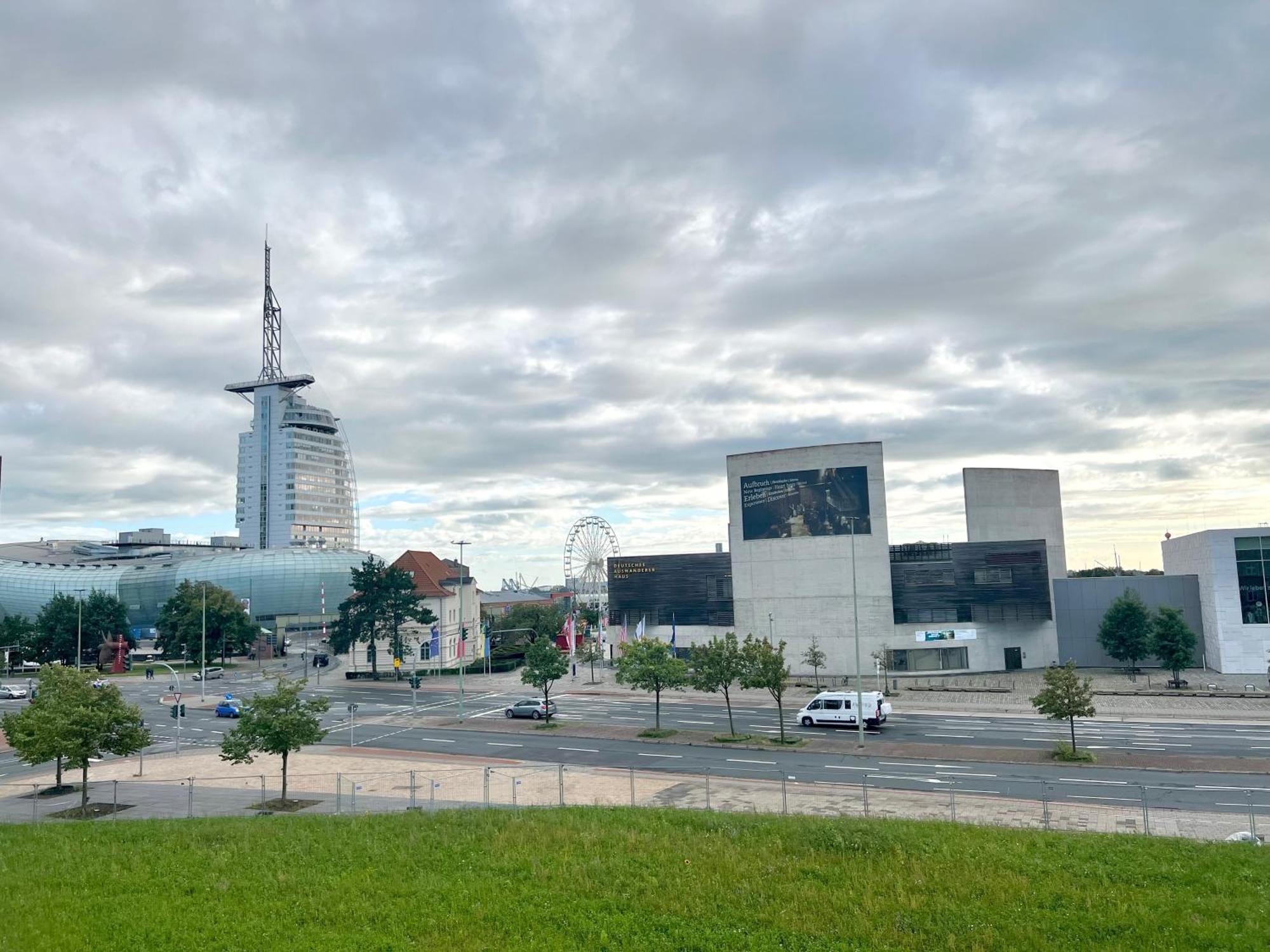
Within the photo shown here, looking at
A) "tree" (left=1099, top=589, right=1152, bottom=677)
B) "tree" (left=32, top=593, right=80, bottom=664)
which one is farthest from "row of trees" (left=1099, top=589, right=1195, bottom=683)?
"tree" (left=32, top=593, right=80, bottom=664)

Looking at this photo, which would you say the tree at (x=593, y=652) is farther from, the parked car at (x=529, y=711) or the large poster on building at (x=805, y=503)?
Answer: the parked car at (x=529, y=711)

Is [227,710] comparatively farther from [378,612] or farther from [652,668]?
[652,668]

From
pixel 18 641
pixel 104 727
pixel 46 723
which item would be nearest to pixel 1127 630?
pixel 104 727

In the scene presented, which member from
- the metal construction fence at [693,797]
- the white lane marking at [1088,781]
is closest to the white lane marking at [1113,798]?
the metal construction fence at [693,797]

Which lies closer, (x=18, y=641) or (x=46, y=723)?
(x=46, y=723)

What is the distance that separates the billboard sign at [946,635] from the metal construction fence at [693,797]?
44.2m

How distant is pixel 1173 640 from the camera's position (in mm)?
65500

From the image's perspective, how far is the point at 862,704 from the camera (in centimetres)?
4847

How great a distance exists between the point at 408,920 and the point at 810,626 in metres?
67.2

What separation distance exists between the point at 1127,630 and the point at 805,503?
28.1 meters

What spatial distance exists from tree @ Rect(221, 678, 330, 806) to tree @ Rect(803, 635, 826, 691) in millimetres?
42972

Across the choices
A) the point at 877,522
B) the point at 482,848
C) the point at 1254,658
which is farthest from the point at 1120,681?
the point at 482,848

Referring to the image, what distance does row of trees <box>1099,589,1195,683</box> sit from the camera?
65625 millimetres

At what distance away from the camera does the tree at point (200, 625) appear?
4161 inches
